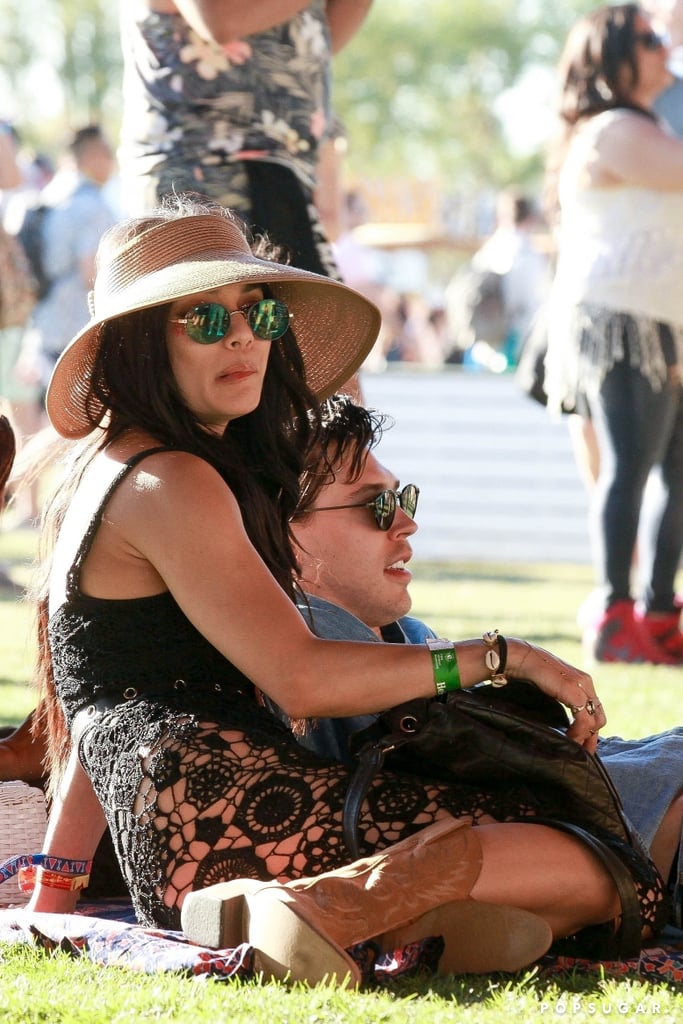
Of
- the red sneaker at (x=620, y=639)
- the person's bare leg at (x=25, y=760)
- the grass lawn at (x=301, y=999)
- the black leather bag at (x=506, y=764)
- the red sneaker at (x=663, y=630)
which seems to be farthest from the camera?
the red sneaker at (x=663, y=630)

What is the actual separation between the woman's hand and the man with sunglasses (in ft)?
1.08

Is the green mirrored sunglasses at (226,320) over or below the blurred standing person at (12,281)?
over

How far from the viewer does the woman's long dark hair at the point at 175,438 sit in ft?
9.48

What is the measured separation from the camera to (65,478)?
9.93ft

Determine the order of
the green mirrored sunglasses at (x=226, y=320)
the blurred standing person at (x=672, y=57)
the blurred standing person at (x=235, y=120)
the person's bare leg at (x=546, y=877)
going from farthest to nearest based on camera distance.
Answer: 1. the blurred standing person at (x=672, y=57)
2. the blurred standing person at (x=235, y=120)
3. the green mirrored sunglasses at (x=226, y=320)
4. the person's bare leg at (x=546, y=877)

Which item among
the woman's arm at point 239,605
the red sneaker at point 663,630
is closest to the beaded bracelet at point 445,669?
the woman's arm at point 239,605

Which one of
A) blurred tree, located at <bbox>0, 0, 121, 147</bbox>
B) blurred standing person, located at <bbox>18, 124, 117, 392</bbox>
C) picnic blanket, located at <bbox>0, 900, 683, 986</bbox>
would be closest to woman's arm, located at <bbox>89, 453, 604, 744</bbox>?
picnic blanket, located at <bbox>0, 900, 683, 986</bbox>

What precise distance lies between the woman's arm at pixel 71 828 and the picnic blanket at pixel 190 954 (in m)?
0.13

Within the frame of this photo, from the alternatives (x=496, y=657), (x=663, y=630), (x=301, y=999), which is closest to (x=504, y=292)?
(x=663, y=630)

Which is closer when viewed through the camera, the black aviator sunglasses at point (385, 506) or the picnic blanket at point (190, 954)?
the picnic blanket at point (190, 954)

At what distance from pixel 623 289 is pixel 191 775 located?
3651 mm

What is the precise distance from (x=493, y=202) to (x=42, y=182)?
13650mm

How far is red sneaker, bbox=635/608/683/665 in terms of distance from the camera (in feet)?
19.5

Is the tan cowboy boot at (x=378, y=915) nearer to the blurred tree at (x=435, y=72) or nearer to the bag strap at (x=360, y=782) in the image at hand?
the bag strap at (x=360, y=782)
